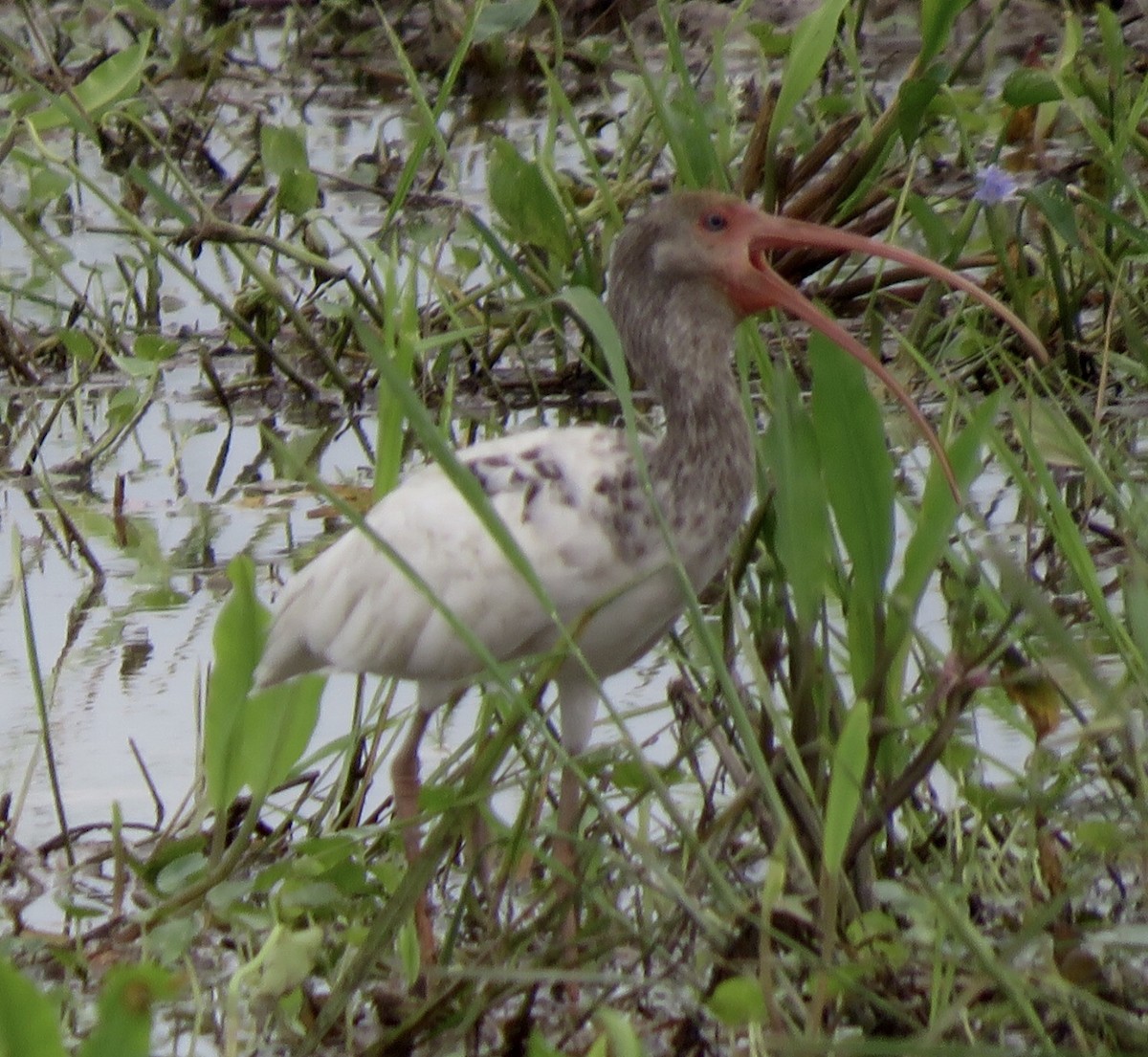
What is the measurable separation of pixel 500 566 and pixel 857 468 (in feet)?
2.50

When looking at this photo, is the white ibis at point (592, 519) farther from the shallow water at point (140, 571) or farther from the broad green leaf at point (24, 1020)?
the broad green leaf at point (24, 1020)

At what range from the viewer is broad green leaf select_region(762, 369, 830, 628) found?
93.5 inches

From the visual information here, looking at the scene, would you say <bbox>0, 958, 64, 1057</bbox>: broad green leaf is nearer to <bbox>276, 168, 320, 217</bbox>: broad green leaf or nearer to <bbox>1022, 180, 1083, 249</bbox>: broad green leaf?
<bbox>1022, 180, 1083, 249</bbox>: broad green leaf

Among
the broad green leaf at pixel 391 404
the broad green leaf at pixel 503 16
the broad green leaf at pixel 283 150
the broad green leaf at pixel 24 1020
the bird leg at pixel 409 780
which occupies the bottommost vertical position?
the broad green leaf at pixel 24 1020

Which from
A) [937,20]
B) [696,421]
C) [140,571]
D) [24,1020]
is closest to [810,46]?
[937,20]

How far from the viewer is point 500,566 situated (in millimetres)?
3082

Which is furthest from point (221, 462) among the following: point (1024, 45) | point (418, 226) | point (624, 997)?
point (1024, 45)

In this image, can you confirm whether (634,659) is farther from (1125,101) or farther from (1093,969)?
(1125,101)

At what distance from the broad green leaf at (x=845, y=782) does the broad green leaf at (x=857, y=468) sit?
1.05ft

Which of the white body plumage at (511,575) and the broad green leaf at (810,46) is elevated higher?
the broad green leaf at (810,46)

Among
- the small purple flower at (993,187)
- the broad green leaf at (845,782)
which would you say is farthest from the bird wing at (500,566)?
the broad green leaf at (845,782)

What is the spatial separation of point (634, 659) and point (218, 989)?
0.66m

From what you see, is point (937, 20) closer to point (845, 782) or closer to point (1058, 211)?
point (1058, 211)

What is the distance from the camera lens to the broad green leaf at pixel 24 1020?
1.73 metres
